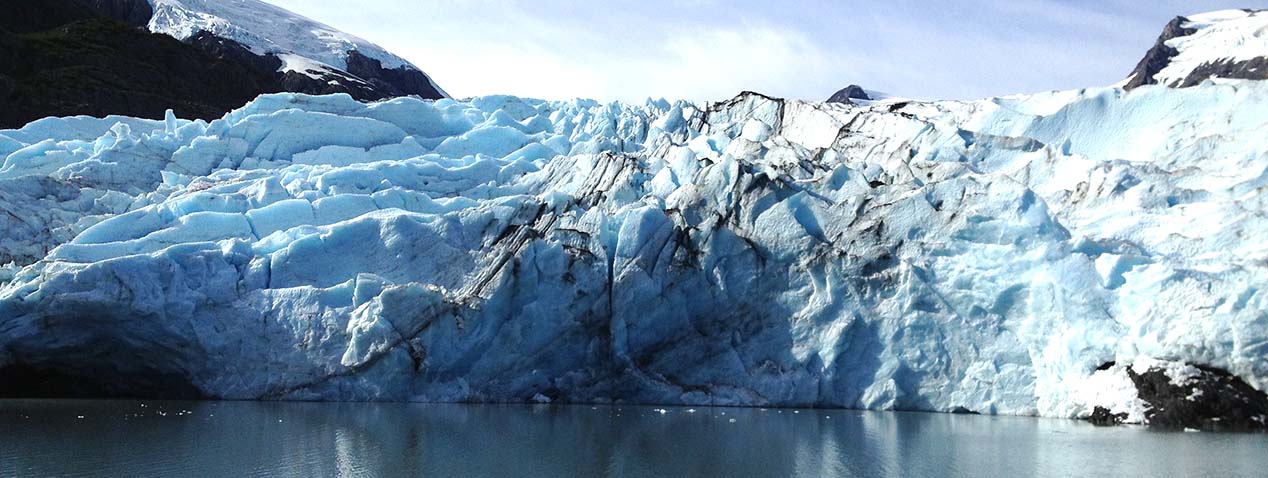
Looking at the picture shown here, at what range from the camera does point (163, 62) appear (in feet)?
162

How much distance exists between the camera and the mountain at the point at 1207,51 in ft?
151

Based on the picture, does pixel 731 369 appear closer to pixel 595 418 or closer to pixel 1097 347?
pixel 595 418

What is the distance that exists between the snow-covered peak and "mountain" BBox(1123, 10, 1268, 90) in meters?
37.4

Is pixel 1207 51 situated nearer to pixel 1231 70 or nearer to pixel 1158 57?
pixel 1158 57

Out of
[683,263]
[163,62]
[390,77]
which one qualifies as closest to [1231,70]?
[683,263]

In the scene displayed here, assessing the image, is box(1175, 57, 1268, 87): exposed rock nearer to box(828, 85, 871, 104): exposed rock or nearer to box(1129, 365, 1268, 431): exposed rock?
box(828, 85, 871, 104): exposed rock

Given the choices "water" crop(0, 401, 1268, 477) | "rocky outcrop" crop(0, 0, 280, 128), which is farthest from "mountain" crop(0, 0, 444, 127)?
"water" crop(0, 401, 1268, 477)

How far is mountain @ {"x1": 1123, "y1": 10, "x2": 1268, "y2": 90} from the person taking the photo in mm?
46156

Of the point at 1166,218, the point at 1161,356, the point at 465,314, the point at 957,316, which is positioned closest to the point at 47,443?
the point at 465,314

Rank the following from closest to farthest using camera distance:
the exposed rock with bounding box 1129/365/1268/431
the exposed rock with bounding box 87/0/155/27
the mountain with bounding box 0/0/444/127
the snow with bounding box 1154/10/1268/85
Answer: the exposed rock with bounding box 1129/365/1268/431 → the mountain with bounding box 0/0/444/127 → the snow with bounding box 1154/10/1268/85 → the exposed rock with bounding box 87/0/155/27

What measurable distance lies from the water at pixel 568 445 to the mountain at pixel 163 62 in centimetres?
2489

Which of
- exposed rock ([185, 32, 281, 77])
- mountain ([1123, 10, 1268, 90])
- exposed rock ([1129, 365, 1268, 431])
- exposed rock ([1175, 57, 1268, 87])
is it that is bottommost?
exposed rock ([1129, 365, 1268, 431])

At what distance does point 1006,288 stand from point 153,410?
1630 cm

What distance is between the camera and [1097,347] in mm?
21484
